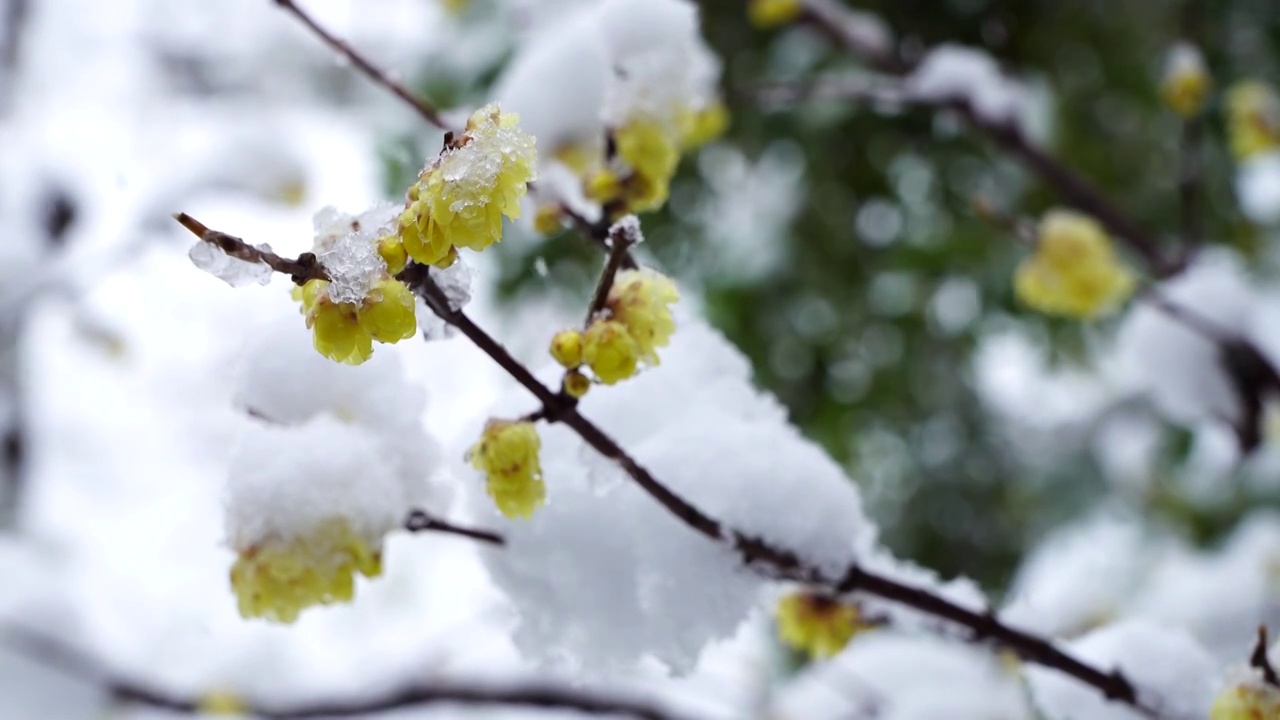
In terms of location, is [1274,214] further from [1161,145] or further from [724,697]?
[724,697]

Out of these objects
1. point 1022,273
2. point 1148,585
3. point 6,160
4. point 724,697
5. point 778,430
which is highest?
point 6,160

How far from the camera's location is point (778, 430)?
847mm

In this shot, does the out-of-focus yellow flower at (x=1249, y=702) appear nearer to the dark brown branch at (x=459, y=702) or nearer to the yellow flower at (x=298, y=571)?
the yellow flower at (x=298, y=571)

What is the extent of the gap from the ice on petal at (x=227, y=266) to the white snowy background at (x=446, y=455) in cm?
Result: 6

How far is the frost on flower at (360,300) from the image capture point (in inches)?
18.9

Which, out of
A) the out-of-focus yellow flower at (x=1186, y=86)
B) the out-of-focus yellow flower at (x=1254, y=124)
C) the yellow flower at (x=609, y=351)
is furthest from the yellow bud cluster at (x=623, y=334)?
the out-of-focus yellow flower at (x=1254, y=124)

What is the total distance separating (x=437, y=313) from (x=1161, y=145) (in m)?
2.77

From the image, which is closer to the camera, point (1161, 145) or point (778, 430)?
point (778, 430)

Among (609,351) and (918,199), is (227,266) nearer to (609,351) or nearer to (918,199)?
(609,351)

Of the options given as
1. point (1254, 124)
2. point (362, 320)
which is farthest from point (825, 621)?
point (1254, 124)

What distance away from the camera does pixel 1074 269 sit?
1.67 m

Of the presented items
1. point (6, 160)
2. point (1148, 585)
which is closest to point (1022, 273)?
point (1148, 585)

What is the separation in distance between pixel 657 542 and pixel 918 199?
2038 millimetres

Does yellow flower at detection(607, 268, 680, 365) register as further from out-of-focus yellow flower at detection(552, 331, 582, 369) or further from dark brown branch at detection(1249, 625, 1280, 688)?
dark brown branch at detection(1249, 625, 1280, 688)
